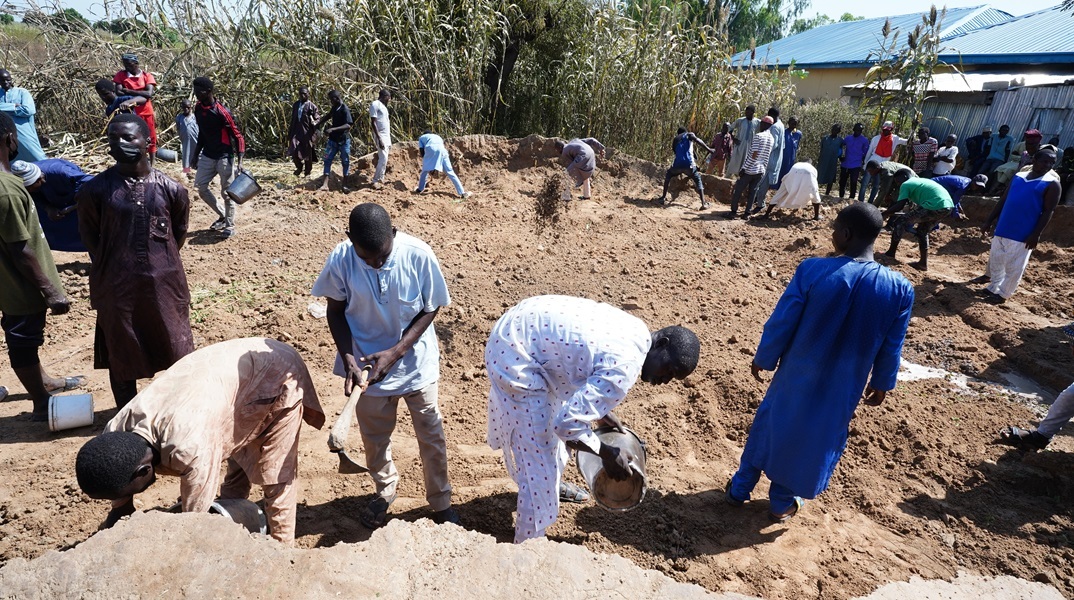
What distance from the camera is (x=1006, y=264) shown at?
6020mm

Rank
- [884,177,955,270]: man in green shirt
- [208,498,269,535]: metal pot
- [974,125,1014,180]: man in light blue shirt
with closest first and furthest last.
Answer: [208,498,269,535]: metal pot < [884,177,955,270]: man in green shirt < [974,125,1014,180]: man in light blue shirt

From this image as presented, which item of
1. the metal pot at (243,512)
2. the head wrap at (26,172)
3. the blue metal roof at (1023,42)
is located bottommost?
the metal pot at (243,512)

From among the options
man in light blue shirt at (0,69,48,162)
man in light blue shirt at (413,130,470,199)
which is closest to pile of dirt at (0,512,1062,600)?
man in light blue shirt at (0,69,48,162)

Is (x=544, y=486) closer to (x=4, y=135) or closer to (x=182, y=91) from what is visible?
(x=4, y=135)

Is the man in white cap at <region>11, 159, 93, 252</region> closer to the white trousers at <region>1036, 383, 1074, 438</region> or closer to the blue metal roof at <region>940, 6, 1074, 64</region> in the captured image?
the white trousers at <region>1036, 383, 1074, 438</region>

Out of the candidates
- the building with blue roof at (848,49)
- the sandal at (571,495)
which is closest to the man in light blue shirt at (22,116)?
the sandal at (571,495)

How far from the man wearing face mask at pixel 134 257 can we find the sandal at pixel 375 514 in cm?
126

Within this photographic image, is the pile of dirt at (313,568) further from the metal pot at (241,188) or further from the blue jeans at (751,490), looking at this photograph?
the metal pot at (241,188)

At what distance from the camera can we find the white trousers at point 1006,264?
587cm

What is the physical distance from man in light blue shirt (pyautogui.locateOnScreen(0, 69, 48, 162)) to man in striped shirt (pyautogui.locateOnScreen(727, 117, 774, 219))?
803 cm

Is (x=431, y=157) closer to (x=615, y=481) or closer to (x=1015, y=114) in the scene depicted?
(x=615, y=481)

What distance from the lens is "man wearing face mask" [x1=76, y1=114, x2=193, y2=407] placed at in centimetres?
272

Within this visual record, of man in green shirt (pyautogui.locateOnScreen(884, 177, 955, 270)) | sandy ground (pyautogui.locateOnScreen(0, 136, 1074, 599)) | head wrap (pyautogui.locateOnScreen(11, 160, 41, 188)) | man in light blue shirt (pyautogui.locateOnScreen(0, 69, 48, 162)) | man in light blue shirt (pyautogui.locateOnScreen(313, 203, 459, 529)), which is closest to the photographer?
man in light blue shirt (pyautogui.locateOnScreen(313, 203, 459, 529))

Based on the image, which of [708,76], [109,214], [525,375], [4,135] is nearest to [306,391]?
[525,375]
